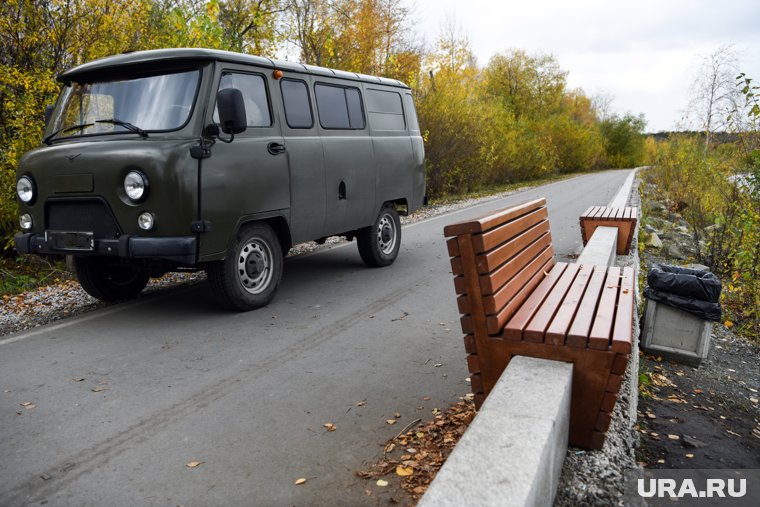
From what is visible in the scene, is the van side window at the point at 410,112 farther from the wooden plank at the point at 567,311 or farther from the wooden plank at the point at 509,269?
the wooden plank at the point at 567,311

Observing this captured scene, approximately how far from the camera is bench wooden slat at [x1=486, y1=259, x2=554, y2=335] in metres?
3.08

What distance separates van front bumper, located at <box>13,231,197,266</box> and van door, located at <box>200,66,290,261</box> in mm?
183

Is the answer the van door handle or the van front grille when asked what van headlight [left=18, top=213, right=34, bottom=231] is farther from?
the van door handle

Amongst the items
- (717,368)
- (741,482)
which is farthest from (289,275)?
(741,482)

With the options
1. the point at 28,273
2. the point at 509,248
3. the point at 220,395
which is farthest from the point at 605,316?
the point at 28,273

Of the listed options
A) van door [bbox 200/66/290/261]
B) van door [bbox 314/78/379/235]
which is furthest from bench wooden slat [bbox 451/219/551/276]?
van door [bbox 314/78/379/235]

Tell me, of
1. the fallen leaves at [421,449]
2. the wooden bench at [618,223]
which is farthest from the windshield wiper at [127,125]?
the wooden bench at [618,223]

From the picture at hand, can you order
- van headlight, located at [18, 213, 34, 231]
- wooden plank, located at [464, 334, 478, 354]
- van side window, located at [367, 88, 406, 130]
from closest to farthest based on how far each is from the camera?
wooden plank, located at [464, 334, 478, 354] < van headlight, located at [18, 213, 34, 231] < van side window, located at [367, 88, 406, 130]

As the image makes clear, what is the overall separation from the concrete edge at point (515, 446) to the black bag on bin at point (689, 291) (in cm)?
303

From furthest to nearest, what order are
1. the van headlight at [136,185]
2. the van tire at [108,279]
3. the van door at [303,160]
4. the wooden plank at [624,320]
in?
the van door at [303,160], the van tire at [108,279], the van headlight at [136,185], the wooden plank at [624,320]

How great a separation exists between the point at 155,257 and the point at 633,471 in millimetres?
3992

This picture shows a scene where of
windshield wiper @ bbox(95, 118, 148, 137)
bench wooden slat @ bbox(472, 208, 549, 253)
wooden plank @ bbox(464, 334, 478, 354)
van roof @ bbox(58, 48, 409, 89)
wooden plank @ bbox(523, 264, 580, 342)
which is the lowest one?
wooden plank @ bbox(464, 334, 478, 354)

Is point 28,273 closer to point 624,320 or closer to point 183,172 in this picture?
point 183,172

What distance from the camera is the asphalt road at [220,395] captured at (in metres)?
2.94
